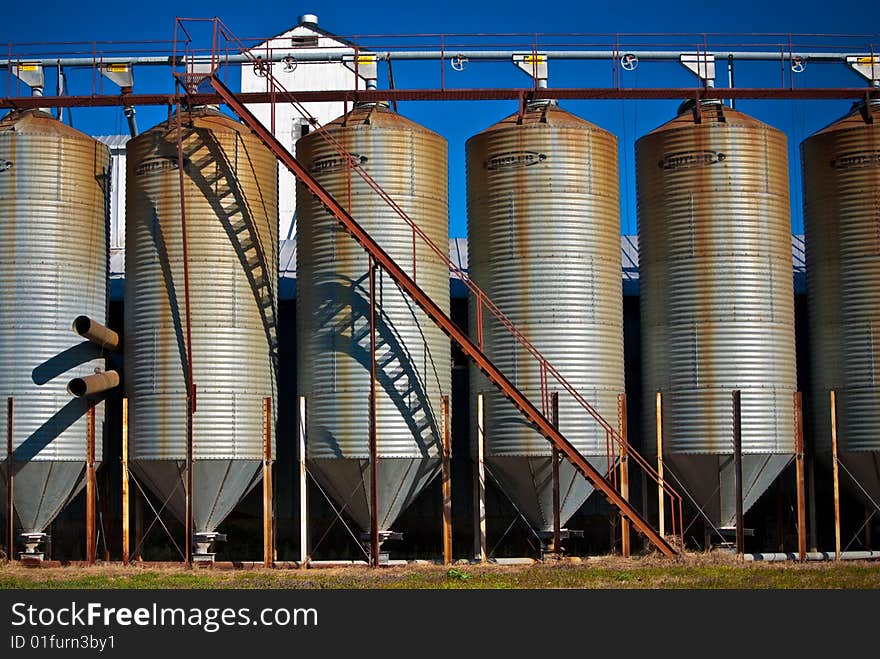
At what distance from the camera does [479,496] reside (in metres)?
35.6

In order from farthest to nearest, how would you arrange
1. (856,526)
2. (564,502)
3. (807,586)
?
(856,526), (564,502), (807,586)

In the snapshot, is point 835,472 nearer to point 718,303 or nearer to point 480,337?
point 718,303

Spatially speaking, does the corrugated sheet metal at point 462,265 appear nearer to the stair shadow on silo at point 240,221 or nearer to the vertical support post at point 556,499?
the stair shadow on silo at point 240,221

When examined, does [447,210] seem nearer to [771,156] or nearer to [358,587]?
[771,156]

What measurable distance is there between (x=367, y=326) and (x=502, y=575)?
27.8 ft

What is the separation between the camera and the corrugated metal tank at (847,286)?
36.4 m

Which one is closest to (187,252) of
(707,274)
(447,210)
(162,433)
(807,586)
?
(162,433)

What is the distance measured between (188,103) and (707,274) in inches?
565

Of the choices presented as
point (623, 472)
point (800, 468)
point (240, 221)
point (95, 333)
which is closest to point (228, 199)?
point (240, 221)

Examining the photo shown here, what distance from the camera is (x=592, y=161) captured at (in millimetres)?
36906

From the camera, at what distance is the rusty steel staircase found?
33.5 m

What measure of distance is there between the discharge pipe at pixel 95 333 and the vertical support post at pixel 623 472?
523 inches

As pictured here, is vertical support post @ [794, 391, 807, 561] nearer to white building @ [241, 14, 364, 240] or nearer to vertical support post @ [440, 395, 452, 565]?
vertical support post @ [440, 395, 452, 565]

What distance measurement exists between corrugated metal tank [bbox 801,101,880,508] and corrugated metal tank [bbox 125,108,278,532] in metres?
14.6
